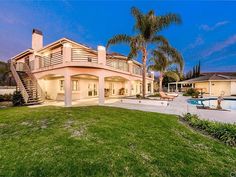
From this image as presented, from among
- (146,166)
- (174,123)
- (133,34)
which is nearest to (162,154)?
(146,166)

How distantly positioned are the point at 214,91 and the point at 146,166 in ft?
103

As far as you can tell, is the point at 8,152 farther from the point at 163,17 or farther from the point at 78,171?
the point at 163,17

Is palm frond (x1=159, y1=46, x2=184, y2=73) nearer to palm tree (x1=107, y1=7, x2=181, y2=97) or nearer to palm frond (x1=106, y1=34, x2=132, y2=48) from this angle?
palm tree (x1=107, y1=7, x2=181, y2=97)

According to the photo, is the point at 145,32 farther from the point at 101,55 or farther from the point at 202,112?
the point at 202,112

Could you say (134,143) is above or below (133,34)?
below

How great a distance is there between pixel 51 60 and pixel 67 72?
3.72 m

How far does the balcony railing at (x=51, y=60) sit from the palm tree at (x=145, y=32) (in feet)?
18.0

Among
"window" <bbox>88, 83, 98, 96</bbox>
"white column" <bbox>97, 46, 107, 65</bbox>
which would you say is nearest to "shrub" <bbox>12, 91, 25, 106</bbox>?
"window" <bbox>88, 83, 98, 96</bbox>

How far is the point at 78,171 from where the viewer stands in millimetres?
3348

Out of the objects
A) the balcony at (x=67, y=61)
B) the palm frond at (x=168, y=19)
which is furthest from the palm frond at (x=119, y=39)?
the palm frond at (x=168, y=19)

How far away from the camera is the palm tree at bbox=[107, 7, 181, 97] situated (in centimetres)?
1331

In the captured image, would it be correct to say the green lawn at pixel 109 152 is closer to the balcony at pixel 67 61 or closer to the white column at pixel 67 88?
the white column at pixel 67 88

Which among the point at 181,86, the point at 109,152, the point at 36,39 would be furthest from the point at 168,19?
the point at 181,86

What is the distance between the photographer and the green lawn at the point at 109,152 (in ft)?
11.3
